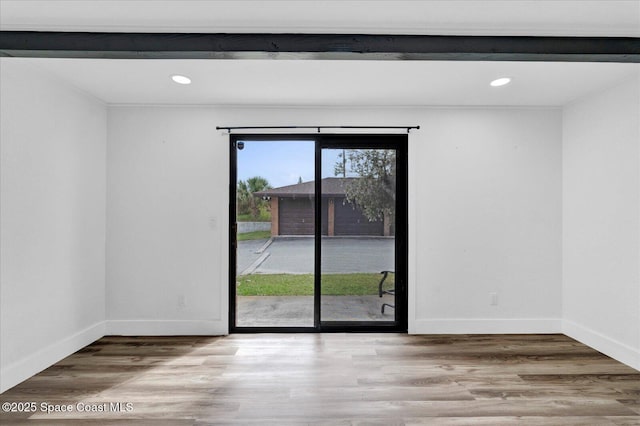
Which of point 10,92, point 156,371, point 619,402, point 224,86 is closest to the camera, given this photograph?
point 619,402

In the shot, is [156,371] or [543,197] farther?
[543,197]

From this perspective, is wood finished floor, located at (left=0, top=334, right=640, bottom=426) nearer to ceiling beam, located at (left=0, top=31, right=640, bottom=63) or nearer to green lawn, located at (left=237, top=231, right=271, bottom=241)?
green lawn, located at (left=237, top=231, right=271, bottom=241)

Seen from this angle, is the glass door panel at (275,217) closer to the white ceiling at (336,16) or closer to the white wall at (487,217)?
the white wall at (487,217)

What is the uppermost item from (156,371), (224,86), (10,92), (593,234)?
(224,86)

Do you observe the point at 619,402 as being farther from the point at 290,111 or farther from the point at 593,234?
the point at 290,111

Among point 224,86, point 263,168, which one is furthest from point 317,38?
point 263,168

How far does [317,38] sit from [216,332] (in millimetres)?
2917

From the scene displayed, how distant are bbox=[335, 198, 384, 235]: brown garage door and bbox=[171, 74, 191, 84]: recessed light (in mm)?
1840

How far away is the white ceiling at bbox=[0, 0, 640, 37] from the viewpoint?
1899 mm

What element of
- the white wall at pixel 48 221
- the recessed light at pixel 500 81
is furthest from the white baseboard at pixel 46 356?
the recessed light at pixel 500 81

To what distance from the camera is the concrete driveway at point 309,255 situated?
367 centimetres

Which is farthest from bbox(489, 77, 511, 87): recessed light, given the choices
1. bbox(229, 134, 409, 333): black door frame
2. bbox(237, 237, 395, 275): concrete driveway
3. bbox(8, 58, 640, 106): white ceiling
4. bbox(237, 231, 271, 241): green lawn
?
bbox(237, 231, 271, 241): green lawn

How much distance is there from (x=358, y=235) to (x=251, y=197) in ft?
4.05

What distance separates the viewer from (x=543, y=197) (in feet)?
11.8
